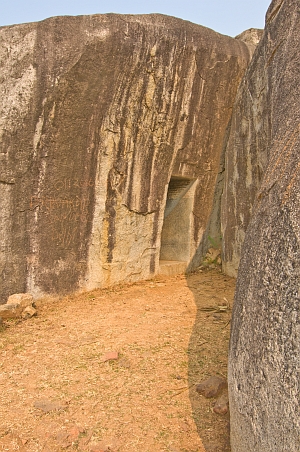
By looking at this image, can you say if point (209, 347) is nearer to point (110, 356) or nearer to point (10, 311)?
point (110, 356)

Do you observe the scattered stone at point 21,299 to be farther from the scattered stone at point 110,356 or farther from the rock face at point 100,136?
the scattered stone at point 110,356

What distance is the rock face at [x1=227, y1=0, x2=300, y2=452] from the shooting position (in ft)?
5.54

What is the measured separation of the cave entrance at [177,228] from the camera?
5777 mm

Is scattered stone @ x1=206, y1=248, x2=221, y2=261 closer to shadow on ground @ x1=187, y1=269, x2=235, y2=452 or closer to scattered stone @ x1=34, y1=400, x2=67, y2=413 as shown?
Answer: shadow on ground @ x1=187, y1=269, x2=235, y2=452

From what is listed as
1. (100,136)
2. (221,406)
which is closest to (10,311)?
(100,136)

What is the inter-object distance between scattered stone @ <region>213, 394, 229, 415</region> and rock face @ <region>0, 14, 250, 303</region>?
2400mm

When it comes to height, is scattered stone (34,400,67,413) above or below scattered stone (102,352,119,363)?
below

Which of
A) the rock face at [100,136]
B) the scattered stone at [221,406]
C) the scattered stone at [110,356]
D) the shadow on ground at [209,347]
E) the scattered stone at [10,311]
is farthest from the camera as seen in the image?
the rock face at [100,136]

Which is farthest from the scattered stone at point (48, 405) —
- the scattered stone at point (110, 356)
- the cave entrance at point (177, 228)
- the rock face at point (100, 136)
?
the cave entrance at point (177, 228)

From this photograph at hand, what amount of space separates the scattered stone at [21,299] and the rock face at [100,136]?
10cm

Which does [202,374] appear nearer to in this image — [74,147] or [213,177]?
[74,147]

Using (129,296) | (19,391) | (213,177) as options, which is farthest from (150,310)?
(213,177)

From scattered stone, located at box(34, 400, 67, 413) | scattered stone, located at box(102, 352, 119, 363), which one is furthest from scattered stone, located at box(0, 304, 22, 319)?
scattered stone, located at box(34, 400, 67, 413)

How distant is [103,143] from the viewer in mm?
4820
